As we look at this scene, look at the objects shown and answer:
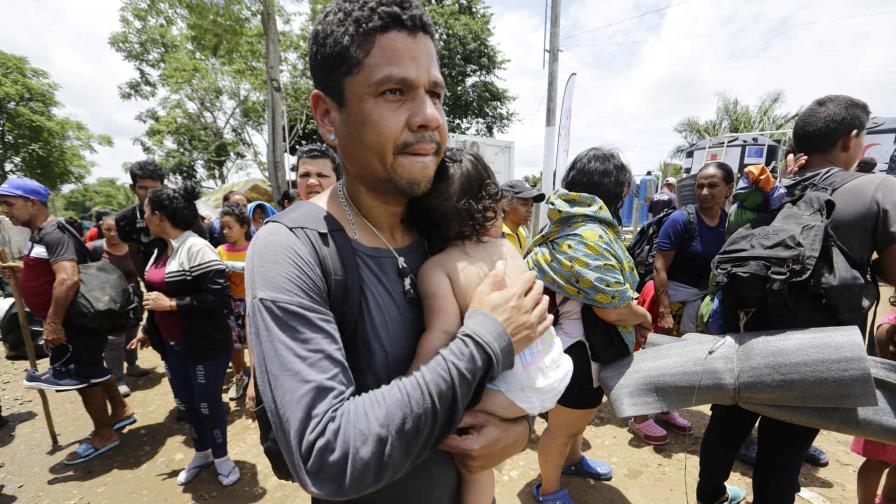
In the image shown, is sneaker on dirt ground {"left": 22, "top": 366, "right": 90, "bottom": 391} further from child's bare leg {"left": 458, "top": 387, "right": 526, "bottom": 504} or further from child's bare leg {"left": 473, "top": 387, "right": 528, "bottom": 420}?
child's bare leg {"left": 473, "top": 387, "right": 528, "bottom": 420}

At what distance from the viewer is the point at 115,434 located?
11.9 ft

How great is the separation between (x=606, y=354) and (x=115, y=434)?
174 inches

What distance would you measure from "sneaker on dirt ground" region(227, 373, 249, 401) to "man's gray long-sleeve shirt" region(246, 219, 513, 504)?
433cm

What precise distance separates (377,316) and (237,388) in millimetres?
4346

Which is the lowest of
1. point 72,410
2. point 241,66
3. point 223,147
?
point 72,410

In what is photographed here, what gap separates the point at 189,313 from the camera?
2867mm

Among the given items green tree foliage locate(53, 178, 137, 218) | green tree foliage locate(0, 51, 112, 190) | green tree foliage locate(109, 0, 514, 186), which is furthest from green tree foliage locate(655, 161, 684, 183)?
green tree foliage locate(53, 178, 137, 218)

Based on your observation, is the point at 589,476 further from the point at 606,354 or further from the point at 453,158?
the point at 453,158

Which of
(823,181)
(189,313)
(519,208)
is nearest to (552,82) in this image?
(519,208)

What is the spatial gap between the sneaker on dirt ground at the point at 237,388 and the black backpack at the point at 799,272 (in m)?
4.73

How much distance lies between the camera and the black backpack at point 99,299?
323cm

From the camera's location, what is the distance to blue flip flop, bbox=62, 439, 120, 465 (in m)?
3.38

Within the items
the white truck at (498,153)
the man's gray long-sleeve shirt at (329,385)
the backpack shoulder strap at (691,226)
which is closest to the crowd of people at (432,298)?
the man's gray long-sleeve shirt at (329,385)

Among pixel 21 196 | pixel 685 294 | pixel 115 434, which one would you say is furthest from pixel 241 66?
pixel 685 294
